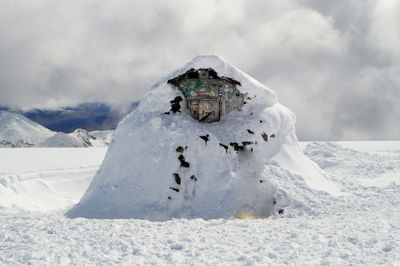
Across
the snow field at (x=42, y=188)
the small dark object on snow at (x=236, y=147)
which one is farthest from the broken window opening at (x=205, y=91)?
the snow field at (x=42, y=188)

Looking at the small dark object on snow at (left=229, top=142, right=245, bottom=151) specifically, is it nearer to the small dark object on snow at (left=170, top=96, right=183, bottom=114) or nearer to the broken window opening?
the broken window opening

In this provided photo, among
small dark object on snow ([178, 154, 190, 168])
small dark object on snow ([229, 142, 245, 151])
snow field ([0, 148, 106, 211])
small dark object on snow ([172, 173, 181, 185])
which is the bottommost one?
snow field ([0, 148, 106, 211])

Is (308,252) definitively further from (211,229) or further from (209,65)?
(209,65)

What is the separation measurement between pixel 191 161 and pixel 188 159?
4.0 inches

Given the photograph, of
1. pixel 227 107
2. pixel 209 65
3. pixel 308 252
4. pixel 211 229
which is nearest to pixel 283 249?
pixel 308 252

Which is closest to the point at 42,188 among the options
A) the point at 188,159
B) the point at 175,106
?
the point at 175,106

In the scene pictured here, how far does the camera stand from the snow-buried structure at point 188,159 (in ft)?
22.3

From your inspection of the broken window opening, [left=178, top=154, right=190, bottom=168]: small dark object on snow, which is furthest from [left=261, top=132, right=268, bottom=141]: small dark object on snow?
[left=178, top=154, right=190, bottom=168]: small dark object on snow

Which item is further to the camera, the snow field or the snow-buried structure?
the snow field

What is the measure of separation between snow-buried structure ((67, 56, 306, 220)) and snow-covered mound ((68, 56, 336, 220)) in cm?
2

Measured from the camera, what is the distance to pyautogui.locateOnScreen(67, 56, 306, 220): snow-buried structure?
6.81m

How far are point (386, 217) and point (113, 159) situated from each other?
22.8 ft

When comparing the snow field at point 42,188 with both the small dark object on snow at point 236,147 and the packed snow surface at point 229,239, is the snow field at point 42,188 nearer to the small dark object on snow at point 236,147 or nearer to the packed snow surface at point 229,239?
the packed snow surface at point 229,239

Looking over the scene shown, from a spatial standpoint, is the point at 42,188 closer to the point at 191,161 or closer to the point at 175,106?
the point at 175,106
